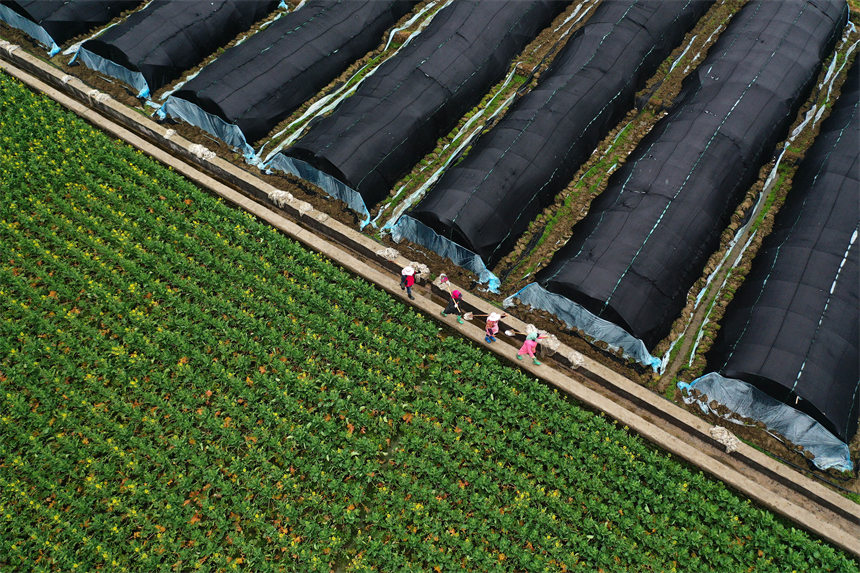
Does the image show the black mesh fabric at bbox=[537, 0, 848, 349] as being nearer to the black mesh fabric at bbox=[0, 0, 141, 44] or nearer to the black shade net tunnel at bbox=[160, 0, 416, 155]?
the black shade net tunnel at bbox=[160, 0, 416, 155]

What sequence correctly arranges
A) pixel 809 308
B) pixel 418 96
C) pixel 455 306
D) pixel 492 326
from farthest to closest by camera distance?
pixel 418 96, pixel 455 306, pixel 492 326, pixel 809 308

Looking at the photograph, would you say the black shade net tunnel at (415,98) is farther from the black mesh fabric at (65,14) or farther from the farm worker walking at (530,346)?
the black mesh fabric at (65,14)

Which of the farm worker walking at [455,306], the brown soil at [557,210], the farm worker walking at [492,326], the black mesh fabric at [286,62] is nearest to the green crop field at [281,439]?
the farm worker walking at [492,326]

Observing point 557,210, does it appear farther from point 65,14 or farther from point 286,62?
point 65,14

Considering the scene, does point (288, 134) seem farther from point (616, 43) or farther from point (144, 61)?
point (616, 43)

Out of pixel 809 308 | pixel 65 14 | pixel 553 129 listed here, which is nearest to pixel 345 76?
pixel 553 129

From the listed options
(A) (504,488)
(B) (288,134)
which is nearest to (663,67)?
(B) (288,134)

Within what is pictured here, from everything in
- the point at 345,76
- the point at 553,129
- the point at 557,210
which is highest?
the point at 553,129
